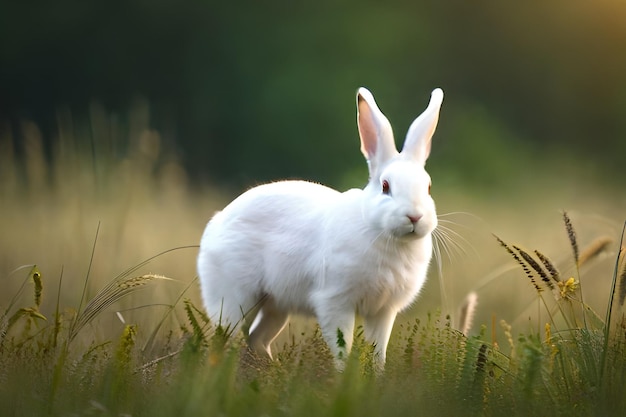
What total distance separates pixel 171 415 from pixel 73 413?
0.30 meters

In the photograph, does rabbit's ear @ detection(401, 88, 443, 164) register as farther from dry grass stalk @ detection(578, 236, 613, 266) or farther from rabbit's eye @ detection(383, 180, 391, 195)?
dry grass stalk @ detection(578, 236, 613, 266)

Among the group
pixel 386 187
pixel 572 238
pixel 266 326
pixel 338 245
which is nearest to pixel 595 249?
pixel 572 238

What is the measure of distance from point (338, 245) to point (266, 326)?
2.47ft

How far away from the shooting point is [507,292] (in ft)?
16.7

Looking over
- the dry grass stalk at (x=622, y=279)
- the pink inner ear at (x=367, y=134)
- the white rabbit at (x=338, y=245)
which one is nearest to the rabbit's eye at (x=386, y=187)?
the white rabbit at (x=338, y=245)

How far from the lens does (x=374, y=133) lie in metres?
3.85

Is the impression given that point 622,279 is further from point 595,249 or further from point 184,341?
point 184,341

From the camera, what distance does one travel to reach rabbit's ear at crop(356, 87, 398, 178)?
372cm

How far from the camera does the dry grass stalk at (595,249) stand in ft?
10.9

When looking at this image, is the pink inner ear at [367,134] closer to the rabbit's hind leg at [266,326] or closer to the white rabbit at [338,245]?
the white rabbit at [338,245]

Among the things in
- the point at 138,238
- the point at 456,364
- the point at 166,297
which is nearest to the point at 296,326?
the point at 166,297

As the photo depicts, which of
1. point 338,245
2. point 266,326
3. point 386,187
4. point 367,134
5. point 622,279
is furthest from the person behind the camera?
point 266,326

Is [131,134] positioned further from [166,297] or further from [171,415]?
[171,415]

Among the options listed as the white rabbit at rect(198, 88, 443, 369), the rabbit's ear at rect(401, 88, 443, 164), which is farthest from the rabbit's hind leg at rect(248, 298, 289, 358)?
the rabbit's ear at rect(401, 88, 443, 164)
